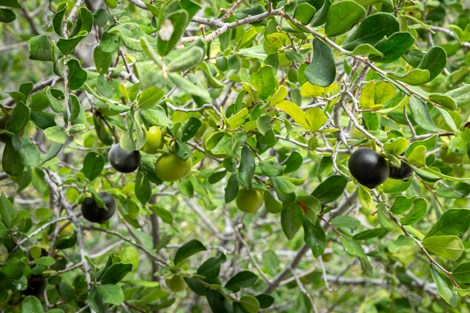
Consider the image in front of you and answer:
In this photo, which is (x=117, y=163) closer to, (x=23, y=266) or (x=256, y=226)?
(x=23, y=266)

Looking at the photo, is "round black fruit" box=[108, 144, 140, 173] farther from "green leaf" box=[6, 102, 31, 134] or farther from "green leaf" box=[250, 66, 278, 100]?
"green leaf" box=[250, 66, 278, 100]

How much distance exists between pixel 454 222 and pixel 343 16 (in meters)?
0.68

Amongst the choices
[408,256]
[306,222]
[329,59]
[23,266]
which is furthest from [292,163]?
[408,256]

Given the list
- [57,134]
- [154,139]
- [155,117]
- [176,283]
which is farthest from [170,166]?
[176,283]

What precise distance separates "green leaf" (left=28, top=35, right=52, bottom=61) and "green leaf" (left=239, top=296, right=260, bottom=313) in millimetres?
1055

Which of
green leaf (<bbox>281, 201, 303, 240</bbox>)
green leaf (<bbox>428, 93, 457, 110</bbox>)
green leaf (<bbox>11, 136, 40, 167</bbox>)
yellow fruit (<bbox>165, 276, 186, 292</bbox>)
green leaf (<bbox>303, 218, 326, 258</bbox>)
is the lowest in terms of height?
yellow fruit (<bbox>165, 276, 186, 292</bbox>)

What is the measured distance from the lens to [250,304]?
5.83 ft

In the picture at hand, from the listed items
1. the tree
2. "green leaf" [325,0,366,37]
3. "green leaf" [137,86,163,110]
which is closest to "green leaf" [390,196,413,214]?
the tree

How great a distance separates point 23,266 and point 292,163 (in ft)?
3.35

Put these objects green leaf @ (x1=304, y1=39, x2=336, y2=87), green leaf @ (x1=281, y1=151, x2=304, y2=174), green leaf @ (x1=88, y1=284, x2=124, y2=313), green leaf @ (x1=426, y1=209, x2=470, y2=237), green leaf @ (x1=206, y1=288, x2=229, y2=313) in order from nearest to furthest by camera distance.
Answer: green leaf @ (x1=304, y1=39, x2=336, y2=87), green leaf @ (x1=426, y1=209, x2=470, y2=237), green leaf @ (x1=88, y1=284, x2=124, y2=313), green leaf @ (x1=281, y1=151, x2=304, y2=174), green leaf @ (x1=206, y1=288, x2=229, y2=313)

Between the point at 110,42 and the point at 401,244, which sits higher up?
the point at 110,42

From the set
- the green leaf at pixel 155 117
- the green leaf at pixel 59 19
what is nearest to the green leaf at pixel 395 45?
the green leaf at pixel 155 117

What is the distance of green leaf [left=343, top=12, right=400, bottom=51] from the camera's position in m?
1.21

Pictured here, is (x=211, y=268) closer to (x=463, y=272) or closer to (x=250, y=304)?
(x=250, y=304)
